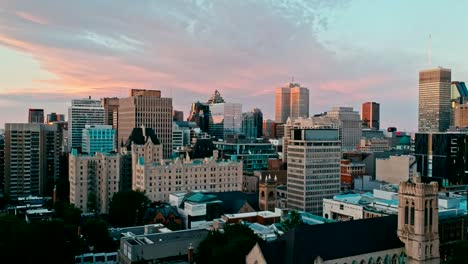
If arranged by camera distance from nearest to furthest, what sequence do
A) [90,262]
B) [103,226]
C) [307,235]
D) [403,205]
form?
[307,235], [403,205], [90,262], [103,226]

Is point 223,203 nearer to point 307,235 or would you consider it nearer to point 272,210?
point 272,210

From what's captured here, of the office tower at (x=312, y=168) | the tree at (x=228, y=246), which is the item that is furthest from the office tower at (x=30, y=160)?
the tree at (x=228, y=246)

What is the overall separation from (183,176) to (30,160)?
66426 millimetres

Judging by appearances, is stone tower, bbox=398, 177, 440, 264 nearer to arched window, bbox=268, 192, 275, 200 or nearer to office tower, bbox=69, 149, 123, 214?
arched window, bbox=268, 192, 275, 200

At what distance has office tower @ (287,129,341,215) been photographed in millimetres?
138750

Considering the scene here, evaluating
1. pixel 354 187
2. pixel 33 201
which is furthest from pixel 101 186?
pixel 354 187

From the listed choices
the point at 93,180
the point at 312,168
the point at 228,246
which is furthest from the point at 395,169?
the point at 228,246

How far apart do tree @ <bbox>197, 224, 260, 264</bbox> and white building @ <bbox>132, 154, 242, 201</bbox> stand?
207 ft

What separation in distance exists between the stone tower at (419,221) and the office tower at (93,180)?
319 feet

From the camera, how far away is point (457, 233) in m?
96.6

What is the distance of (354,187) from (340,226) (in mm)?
124433

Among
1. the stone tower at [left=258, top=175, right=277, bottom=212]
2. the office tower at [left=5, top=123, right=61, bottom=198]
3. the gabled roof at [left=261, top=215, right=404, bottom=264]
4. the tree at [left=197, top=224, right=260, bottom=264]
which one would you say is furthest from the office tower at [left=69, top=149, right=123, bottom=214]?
the gabled roof at [left=261, top=215, right=404, bottom=264]

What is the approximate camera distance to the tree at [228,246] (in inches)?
2468

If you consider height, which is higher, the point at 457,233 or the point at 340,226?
the point at 340,226
